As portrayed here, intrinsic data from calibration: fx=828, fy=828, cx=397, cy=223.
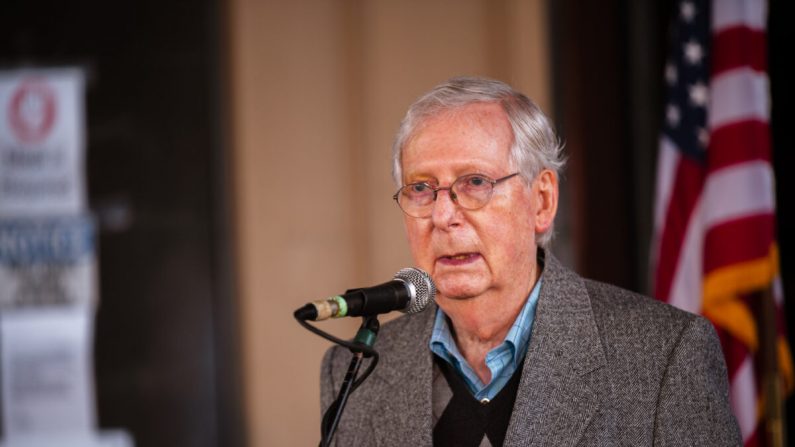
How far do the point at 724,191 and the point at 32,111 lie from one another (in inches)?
120

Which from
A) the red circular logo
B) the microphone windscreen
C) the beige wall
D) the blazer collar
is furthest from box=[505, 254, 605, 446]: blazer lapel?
the red circular logo

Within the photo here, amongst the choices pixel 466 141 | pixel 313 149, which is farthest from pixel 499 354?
pixel 313 149

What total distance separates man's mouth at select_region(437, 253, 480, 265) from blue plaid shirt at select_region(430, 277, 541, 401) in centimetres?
19

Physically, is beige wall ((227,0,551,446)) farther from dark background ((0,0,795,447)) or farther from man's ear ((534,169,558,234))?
man's ear ((534,169,558,234))

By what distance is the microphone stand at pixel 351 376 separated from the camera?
1421 millimetres

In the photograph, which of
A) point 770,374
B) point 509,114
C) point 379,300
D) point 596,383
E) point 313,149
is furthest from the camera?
point 313,149

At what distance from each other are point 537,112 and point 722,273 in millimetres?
1309

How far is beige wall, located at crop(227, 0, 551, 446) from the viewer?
12.2 ft

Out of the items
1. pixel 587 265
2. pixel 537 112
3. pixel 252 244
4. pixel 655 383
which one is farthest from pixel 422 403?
pixel 252 244

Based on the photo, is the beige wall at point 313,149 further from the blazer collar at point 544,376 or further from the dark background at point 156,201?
the blazer collar at point 544,376

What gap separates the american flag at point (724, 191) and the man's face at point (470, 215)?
1.31 m

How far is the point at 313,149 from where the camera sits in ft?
12.4

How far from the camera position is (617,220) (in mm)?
3494

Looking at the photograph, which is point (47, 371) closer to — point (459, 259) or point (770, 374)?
point (459, 259)
